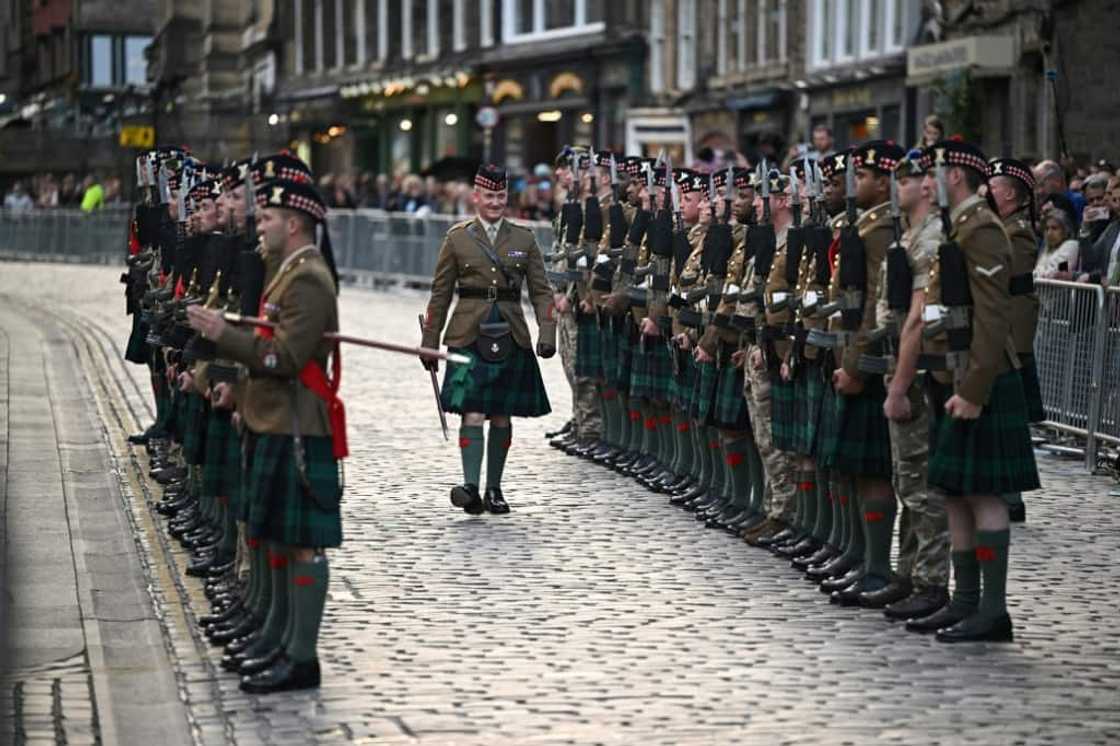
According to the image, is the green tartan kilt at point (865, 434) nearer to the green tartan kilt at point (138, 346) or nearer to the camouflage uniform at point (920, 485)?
the camouflage uniform at point (920, 485)

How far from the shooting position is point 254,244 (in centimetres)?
1028

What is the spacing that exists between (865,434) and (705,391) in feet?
9.30

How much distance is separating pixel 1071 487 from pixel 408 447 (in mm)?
4748

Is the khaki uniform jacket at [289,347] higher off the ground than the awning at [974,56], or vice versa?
the awning at [974,56]

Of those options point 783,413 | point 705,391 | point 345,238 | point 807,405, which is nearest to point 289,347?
point 807,405

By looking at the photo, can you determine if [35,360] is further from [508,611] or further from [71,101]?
[71,101]

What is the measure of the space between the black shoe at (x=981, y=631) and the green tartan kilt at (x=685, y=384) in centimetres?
448

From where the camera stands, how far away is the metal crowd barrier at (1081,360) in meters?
16.4

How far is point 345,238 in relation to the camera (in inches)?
1661

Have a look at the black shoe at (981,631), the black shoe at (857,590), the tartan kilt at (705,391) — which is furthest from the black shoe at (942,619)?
the tartan kilt at (705,391)

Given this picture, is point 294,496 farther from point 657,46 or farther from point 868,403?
point 657,46

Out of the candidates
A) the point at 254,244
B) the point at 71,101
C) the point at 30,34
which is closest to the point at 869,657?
the point at 254,244

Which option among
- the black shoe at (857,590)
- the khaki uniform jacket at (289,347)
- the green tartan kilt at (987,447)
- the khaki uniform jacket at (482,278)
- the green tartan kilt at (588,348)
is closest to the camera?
the khaki uniform jacket at (289,347)

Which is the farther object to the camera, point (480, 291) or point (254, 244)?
point (480, 291)
